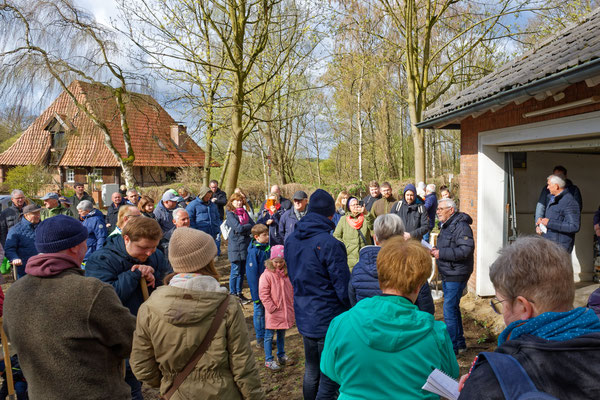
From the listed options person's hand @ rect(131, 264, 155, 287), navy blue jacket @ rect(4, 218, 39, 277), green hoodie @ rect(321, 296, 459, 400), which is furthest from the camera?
navy blue jacket @ rect(4, 218, 39, 277)

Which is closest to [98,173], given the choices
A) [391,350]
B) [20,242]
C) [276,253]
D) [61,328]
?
[20,242]

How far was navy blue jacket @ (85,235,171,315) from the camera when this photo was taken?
9.12 ft

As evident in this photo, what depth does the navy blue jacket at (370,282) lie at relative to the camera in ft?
8.98

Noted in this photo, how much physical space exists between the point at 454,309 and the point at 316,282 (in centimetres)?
222

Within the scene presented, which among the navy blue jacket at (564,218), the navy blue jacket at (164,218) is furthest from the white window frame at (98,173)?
the navy blue jacket at (564,218)

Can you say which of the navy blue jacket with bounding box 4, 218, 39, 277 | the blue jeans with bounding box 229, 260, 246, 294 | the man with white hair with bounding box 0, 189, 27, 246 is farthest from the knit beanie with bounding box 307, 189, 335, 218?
the man with white hair with bounding box 0, 189, 27, 246

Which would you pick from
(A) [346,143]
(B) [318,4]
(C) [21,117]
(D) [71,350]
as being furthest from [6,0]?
(A) [346,143]

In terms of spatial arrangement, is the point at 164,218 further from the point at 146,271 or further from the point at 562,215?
the point at 562,215

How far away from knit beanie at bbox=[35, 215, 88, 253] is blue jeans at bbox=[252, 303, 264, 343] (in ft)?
9.69

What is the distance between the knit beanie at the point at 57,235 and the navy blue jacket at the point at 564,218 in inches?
214

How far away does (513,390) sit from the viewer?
1102mm

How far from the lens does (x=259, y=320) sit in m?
5.02

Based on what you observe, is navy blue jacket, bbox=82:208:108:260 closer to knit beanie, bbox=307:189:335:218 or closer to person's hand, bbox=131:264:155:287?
person's hand, bbox=131:264:155:287

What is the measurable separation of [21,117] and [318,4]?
9460mm
